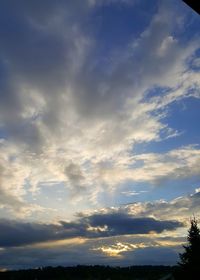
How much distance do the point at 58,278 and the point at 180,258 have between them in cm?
17095

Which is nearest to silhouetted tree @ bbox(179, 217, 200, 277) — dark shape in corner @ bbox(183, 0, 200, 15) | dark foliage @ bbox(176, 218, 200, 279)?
dark foliage @ bbox(176, 218, 200, 279)

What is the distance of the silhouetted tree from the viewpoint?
1395 inches

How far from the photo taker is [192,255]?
36.1 m

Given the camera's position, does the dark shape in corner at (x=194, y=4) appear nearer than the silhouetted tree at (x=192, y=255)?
Yes

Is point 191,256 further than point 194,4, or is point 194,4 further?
point 191,256

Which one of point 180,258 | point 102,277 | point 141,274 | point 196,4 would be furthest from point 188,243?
point 102,277

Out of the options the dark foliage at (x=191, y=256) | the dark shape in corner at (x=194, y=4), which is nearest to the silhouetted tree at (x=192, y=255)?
the dark foliage at (x=191, y=256)

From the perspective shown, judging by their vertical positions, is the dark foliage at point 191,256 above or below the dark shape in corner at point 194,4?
above

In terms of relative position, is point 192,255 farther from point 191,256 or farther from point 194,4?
point 194,4

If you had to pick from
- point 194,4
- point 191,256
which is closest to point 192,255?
point 191,256

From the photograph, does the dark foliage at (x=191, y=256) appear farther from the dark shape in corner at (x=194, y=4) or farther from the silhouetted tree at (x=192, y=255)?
the dark shape in corner at (x=194, y=4)

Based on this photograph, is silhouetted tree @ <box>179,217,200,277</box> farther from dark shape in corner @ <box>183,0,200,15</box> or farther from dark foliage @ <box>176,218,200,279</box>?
dark shape in corner @ <box>183,0,200,15</box>

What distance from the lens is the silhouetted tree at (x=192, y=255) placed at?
116ft

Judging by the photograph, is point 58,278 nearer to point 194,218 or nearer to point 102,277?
point 102,277
